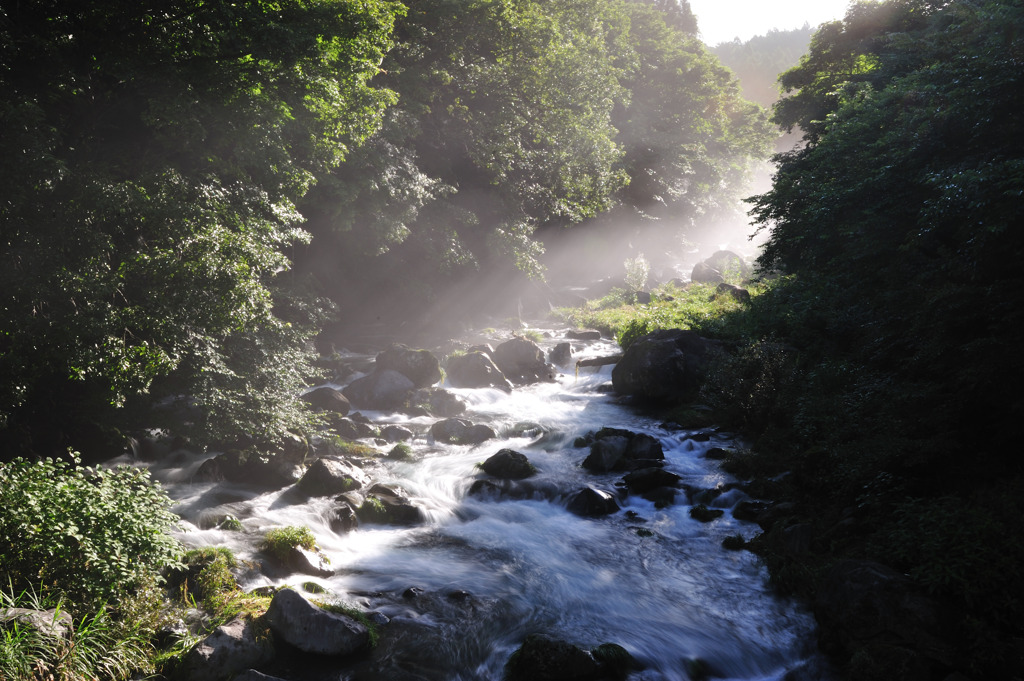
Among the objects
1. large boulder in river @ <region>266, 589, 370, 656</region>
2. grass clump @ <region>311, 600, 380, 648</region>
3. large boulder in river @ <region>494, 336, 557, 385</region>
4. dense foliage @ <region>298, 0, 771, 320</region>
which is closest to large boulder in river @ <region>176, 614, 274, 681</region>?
large boulder in river @ <region>266, 589, 370, 656</region>

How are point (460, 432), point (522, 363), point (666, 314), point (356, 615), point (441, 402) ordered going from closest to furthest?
point (356, 615)
point (460, 432)
point (441, 402)
point (522, 363)
point (666, 314)

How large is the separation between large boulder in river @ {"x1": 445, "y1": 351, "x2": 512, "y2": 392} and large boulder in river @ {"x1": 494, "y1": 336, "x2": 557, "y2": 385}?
33.3 inches

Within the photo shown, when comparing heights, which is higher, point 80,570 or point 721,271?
point 721,271

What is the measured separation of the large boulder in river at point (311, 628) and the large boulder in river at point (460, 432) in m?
9.20


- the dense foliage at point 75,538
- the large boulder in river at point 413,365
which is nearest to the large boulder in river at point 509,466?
the dense foliage at point 75,538

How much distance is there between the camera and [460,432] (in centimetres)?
1675

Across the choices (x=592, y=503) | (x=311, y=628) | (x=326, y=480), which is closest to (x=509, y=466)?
(x=592, y=503)

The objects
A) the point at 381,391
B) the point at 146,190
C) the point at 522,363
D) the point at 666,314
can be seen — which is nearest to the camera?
the point at 146,190

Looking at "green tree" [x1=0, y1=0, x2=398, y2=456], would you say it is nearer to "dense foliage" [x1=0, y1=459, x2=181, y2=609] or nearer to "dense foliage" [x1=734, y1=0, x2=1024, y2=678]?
"dense foliage" [x1=0, y1=459, x2=181, y2=609]

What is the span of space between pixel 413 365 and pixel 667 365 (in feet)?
29.5

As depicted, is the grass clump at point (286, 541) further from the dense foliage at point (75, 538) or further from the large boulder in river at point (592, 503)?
the large boulder in river at point (592, 503)

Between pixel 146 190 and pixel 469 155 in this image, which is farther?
pixel 469 155

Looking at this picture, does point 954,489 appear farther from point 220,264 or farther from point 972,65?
point 220,264

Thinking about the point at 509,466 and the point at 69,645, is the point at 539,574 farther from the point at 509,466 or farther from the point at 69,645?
the point at 69,645
